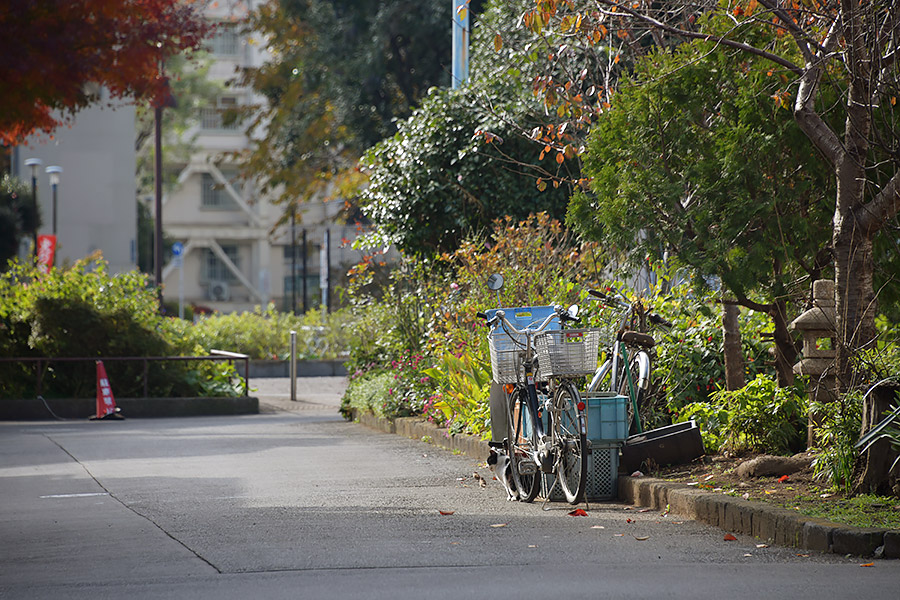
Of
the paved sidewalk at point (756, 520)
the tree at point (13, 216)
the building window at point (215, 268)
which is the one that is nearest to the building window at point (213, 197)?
the building window at point (215, 268)

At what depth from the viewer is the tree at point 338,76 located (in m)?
26.2

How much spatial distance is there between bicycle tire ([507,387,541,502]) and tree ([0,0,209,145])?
13.4 feet

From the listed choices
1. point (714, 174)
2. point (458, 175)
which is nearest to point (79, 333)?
point (458, 175)

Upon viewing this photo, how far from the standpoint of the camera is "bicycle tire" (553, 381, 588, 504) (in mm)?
7895

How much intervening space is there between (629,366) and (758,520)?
7.88 feet

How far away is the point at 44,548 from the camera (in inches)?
266

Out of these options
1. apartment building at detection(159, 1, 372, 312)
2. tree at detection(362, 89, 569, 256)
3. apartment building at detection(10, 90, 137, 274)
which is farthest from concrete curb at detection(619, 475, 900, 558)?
apartment building at detection(159, 1, 372, 312)

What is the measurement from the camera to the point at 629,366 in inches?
357

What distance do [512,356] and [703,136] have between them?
7.10ft

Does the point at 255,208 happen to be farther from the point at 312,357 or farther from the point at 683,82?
the point at 683,82

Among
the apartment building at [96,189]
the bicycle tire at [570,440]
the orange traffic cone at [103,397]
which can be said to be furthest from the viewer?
the apartment building at [96,189]

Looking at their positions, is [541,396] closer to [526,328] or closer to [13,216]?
[526,328]

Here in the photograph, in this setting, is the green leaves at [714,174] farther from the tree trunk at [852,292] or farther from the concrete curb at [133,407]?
the concrete curb at [133,407]

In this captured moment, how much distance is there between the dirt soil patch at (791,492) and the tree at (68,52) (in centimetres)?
524
